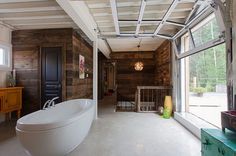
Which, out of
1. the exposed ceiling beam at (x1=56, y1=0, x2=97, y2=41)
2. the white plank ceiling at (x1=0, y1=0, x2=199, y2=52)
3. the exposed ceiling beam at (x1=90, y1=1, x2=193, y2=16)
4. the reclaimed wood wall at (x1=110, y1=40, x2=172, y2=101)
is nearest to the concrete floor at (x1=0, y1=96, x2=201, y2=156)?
the exposed ceiling beam at (x1=56, y1=0, x2=97, y2=41)

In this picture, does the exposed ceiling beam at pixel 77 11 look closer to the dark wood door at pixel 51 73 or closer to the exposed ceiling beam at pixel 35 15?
the exposed ceiling beam at pixel 35 15

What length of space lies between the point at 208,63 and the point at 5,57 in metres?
5.20

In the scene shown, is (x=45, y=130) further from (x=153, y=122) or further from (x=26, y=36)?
(x=26, y=36)

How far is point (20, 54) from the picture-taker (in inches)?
211

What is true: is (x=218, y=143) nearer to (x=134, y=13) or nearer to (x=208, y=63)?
(x=208, y=63)

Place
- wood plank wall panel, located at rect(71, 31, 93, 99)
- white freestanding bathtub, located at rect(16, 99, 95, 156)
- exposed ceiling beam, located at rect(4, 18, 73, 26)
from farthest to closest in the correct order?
wood plank wall panel, located at rect(71, 31, 93, 99), exposed ceiling beam, located at rect(4, 18, 73, 26), white freestanding bathtub, located at rect(16, 99, 95, 156)

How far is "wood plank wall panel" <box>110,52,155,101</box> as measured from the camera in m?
9.52

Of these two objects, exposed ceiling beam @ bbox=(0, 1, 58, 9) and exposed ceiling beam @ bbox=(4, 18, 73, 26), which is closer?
exposed ceiling beam @ bbox=(0, 1, 58, 9)

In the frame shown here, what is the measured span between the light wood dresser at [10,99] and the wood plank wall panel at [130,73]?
543cm

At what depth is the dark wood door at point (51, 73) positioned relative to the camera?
200 inches

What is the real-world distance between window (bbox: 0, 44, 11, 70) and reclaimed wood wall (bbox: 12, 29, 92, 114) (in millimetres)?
196

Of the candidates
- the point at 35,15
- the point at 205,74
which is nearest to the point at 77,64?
the point at 35,15

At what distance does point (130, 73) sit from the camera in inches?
380

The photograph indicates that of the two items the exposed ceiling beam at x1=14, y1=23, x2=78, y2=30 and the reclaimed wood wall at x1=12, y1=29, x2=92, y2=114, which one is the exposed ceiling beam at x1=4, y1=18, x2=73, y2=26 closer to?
the exposed ceiling beam at x1=14, y1=23, x2=78, y2=30
